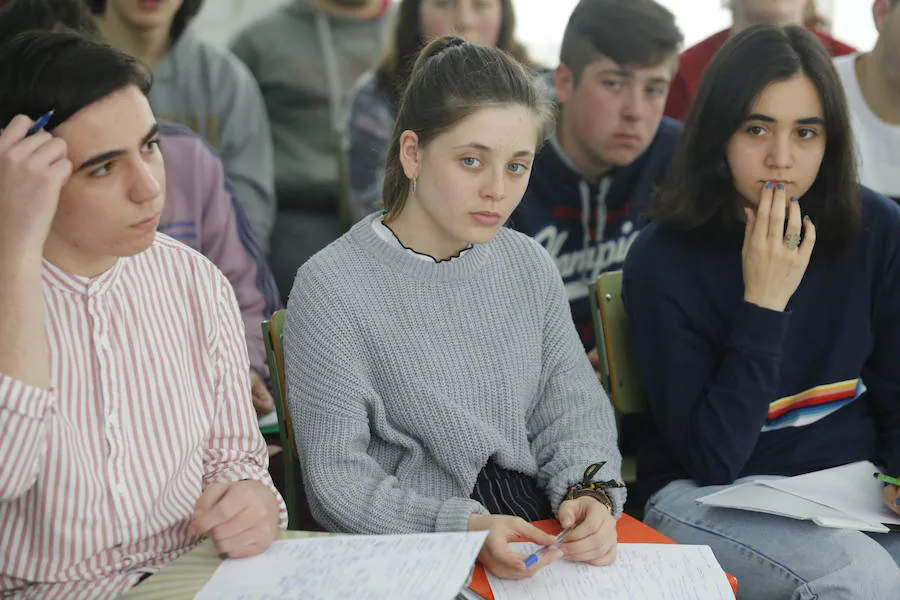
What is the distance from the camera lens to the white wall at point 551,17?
11.6 feet

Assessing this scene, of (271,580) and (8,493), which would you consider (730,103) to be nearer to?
(271,580)

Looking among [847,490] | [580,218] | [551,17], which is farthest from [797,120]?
[551,17]

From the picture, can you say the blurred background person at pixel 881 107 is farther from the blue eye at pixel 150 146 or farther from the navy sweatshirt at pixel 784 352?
the blue eye at pixel 150 146

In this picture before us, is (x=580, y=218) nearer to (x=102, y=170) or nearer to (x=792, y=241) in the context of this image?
(x=792, y=241)

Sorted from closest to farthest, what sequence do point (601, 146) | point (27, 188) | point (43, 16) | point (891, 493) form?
point (27, 188) < point (891, 493) < point (43, 16) < point (601, 146)

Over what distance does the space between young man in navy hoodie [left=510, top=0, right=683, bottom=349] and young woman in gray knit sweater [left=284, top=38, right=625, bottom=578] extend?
712mm

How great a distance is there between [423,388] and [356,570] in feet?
1.27

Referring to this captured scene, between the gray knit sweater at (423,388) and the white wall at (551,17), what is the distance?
2149mm

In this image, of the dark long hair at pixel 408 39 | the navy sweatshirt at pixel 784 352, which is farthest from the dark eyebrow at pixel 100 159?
the dark long hair at pixel 408 39

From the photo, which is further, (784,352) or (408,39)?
(408,39)

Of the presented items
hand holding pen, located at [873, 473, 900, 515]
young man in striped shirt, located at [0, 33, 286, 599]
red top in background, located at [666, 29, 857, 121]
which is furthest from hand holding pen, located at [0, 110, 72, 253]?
red top in background, located at [666, 29, 857, 121]

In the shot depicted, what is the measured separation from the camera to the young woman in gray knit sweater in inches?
54.1

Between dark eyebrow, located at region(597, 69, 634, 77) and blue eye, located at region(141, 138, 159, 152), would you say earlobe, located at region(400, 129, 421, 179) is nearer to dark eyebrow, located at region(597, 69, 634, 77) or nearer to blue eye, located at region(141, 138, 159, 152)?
blue eye, located at region(141, 138, 159, 152)

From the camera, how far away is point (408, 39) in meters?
2.81
